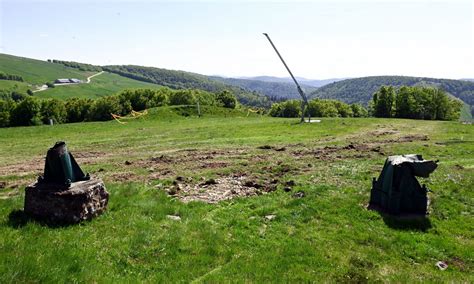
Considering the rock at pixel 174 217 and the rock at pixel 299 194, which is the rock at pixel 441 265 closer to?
the rock at pixel 299 194

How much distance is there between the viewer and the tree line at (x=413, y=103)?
336 feet

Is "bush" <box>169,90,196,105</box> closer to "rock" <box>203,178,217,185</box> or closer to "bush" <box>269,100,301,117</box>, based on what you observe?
"bush" <box>269,100,301,117</box>

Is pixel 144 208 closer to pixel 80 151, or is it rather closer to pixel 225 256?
pixel 225 256

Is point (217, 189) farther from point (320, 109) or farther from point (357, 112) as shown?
point (357, 112)

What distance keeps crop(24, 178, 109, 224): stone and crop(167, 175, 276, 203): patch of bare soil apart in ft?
15.4

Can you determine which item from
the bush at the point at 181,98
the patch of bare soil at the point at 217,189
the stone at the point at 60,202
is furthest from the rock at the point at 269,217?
the bush at the point at 181,98

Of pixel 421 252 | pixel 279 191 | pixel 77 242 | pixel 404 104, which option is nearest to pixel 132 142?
pixel 279 191

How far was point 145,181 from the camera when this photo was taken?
62.9 feet

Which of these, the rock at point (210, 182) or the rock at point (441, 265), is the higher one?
the rock at point (210, 182)

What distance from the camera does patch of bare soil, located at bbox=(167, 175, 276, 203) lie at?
1636 centimetres

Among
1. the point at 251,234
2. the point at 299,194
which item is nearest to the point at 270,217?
the point at 251,234

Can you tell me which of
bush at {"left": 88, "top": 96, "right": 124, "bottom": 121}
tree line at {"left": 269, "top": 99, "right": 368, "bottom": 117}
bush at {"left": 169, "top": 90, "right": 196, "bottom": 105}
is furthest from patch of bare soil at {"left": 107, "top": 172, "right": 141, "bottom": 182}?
bush at {"left": 169, "top": 90, "right": 196, "bottom": 105}

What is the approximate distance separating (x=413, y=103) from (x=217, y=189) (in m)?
100

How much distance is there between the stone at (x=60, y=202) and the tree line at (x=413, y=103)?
104934 millimetres
